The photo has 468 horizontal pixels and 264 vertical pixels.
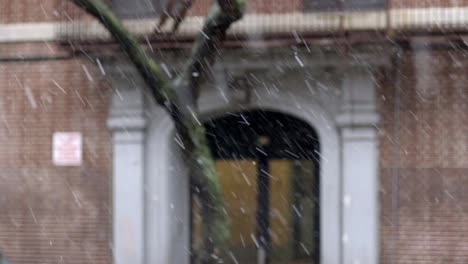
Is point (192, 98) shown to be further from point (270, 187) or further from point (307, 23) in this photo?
point (270, 187)

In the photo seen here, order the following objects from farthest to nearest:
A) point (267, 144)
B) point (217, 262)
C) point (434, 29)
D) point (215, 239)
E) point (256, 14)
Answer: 1. point (267, 144)
2. point (256, 14)
3. point (434, 29)
4. point (217, 262)
5. point (215, 239)

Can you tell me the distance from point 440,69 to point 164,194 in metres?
4.23

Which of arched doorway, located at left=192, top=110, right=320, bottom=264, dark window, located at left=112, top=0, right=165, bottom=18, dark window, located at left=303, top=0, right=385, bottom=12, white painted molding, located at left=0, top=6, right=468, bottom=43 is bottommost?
arched doorway, located at left=192, top=110, right=320, bottom=264

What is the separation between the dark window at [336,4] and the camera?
10.3m

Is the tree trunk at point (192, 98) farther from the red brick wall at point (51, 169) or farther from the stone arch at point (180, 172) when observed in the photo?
the red brick wall at point (51, 169)

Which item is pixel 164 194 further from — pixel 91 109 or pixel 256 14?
pixel 256 14

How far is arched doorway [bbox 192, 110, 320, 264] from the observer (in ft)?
36.3

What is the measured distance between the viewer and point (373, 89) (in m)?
10.1

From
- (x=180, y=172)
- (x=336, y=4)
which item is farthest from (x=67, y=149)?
(x=336, y=4)

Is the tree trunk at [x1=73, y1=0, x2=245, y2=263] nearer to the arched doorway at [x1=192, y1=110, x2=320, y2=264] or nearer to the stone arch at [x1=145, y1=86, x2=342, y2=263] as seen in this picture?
the stone arch at [x1=145, y1=86, x2=342, y2=263]

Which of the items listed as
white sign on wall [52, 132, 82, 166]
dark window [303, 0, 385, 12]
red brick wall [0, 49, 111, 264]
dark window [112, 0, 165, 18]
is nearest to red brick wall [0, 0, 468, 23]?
dark window [303, 0, 385, 12]

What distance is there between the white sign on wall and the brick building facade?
0.28ft

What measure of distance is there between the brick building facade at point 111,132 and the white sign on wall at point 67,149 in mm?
85

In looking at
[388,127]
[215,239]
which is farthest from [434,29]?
[215,239]
